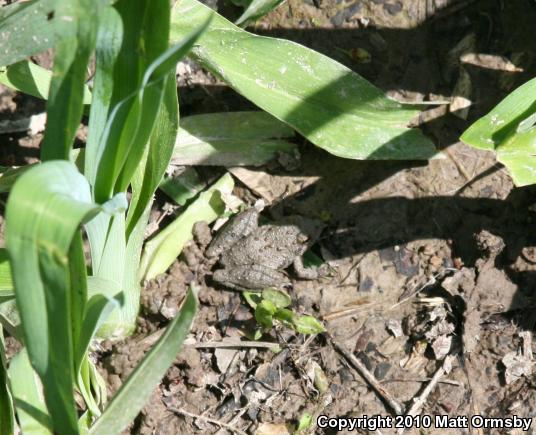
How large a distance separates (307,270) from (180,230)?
551 millimetres

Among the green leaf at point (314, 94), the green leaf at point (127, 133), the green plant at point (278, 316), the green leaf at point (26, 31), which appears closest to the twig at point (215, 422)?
the green plant at point (278, 316)

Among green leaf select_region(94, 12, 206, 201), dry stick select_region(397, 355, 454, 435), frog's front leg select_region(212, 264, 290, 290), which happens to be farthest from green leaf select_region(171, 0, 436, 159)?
dry stick select_region(397, 355, 454, 435)

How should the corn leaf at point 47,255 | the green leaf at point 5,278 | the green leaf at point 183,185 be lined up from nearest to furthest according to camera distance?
1. the corn leaf at point 47,255
2. the green leaf at point 5,278
3. the green leaf at point 183,185

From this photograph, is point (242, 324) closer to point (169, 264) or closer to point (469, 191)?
point (169, 264)

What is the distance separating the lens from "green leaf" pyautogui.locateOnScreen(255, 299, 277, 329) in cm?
243

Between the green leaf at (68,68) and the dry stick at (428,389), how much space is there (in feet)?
5.17

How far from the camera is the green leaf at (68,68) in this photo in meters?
1.49

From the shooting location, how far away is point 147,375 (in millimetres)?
1557

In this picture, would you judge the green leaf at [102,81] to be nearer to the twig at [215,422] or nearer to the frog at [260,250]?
the frog at [260,250]

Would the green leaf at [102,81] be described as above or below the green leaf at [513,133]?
above

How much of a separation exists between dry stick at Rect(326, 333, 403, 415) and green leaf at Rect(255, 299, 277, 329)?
250 mm

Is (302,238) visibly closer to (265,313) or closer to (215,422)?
(265,313)

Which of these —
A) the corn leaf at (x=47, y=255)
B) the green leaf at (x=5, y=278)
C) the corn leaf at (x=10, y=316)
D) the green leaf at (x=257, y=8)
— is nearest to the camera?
the corn leaf at (x=47, y=255)

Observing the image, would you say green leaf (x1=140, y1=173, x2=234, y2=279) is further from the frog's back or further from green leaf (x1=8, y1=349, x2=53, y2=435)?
green leaf (x1=8, y1=349, x2=53, y2=435)
